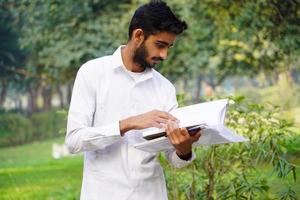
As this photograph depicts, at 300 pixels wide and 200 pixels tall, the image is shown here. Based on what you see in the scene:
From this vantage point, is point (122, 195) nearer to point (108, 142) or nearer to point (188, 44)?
point (108, 142)

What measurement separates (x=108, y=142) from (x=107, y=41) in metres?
13.1

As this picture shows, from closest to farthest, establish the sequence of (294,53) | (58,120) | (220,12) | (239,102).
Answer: (239,102) → (294,53) → (220,12) → (58,120)

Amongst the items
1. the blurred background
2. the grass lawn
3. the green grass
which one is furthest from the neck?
the green grass

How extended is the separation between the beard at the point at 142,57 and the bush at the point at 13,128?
97.3 ft

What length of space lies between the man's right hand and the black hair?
35 centimetres

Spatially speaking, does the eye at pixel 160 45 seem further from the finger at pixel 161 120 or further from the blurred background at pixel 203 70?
the blurred background at pixel 203 70

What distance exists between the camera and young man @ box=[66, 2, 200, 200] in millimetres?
2945

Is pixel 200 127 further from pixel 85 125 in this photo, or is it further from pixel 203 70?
pixel 203 70

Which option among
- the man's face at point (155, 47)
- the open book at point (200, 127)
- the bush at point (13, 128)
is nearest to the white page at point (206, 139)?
the open book at point (200, 127)

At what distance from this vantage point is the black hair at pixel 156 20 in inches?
116

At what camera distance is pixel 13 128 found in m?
33.2

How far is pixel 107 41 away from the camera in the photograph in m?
15.9

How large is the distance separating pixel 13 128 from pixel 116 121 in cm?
3069

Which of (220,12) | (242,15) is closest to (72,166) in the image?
(220,12)
